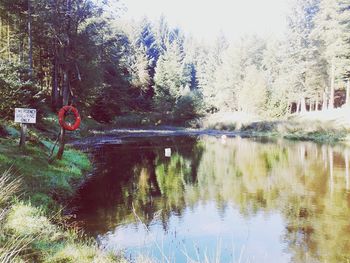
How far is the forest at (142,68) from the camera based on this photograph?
2069 cm

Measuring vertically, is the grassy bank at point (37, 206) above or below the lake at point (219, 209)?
above

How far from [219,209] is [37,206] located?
228 inches

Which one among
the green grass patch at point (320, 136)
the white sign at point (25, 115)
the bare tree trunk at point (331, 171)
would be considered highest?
→ the white sign at point (25, 115)

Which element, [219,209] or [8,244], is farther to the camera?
[219,209]

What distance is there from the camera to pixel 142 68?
83938mm

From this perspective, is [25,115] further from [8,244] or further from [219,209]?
[8,244]

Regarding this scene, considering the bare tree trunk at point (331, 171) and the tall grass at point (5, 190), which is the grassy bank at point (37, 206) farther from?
the bare tree trunk at point (331, 171)

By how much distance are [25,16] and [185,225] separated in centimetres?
3341

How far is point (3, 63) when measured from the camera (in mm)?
16484

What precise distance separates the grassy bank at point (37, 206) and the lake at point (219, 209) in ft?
2.44

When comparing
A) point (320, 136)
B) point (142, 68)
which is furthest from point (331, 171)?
point (142, 68)

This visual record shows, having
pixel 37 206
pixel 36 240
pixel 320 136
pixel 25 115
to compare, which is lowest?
pixel 36 240

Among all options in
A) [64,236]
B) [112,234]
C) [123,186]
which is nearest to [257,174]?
[123,186]

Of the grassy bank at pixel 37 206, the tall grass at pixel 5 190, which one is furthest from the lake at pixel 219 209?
the tall grass at pixel 5 190
